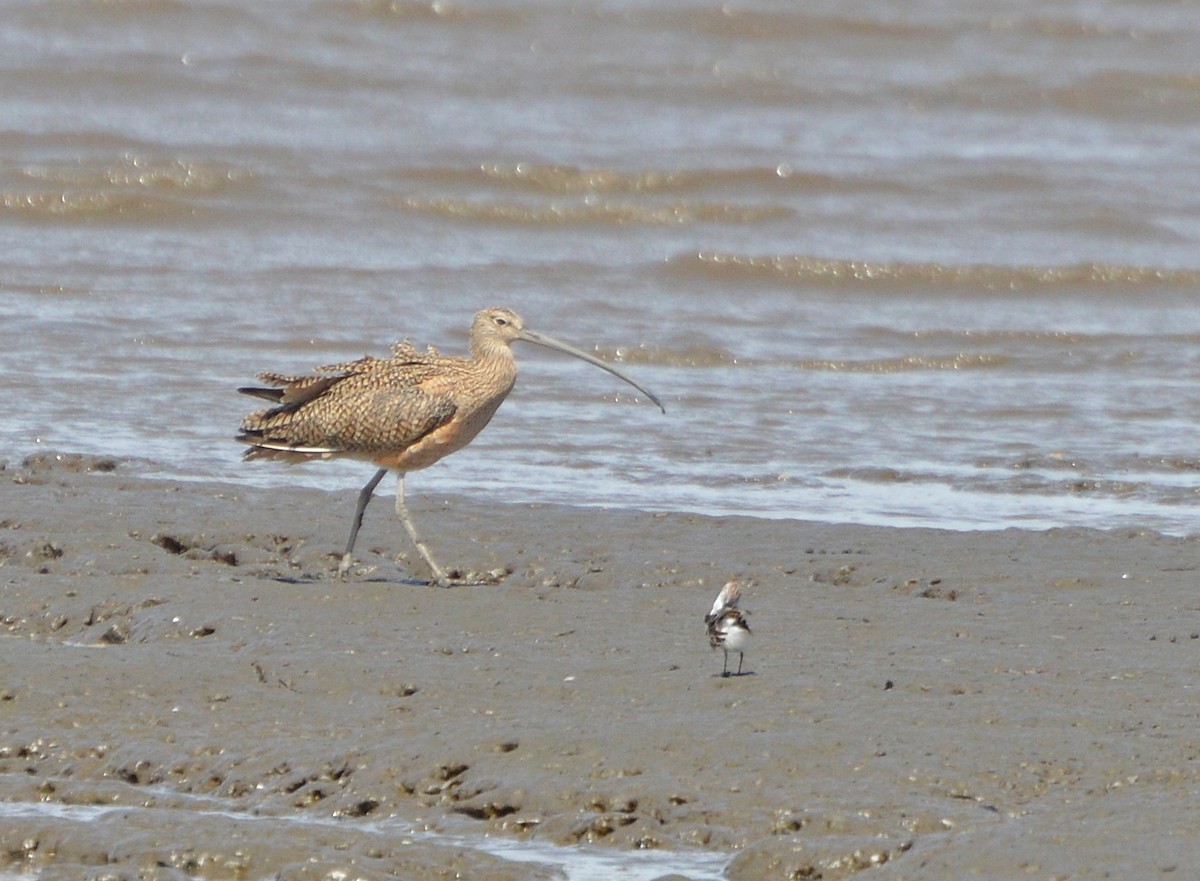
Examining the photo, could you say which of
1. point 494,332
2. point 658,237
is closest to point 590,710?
point 494,332

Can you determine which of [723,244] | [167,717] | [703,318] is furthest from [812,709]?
[723,244]

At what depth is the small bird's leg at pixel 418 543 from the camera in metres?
6.57

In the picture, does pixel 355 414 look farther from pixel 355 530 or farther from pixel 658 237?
pixel 658 237

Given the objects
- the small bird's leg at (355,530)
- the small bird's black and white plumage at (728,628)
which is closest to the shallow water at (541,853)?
the small bird's black and white plumage at (728,628)

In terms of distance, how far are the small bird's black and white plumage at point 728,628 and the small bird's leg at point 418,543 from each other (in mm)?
1321

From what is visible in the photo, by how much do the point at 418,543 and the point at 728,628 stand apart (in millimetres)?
1904

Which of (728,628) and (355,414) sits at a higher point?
(355,414)

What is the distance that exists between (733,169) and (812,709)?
45.6ft

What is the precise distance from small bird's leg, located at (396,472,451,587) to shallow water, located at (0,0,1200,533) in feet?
3.48

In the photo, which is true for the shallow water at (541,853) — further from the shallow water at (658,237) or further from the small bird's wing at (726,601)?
the shallow water at (658,237)

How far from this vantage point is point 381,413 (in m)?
7.00

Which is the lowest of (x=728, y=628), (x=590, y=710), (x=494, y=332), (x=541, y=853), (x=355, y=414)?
(x=541, y=853)

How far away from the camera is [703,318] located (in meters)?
13.3

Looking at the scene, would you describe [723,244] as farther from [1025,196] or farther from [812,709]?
[812,709]
